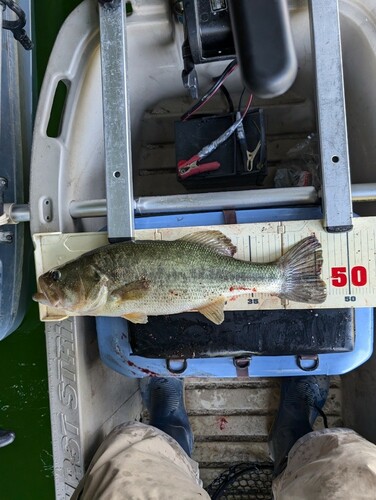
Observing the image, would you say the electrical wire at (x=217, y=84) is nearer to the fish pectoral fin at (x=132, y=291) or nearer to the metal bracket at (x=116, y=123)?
the metal bracket at (x=116, y=123)

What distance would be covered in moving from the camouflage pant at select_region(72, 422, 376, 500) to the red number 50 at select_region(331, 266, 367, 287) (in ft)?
1.38

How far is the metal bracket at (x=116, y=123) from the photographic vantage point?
1.19 meters

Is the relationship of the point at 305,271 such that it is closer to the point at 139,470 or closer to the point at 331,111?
the point at 331,111

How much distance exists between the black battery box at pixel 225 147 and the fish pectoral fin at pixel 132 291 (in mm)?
447

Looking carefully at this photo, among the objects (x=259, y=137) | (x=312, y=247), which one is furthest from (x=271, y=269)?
(x=259, y=137)

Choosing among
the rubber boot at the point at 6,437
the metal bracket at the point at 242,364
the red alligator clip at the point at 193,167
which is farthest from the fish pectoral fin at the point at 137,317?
the rubber boot at the point at 6,437

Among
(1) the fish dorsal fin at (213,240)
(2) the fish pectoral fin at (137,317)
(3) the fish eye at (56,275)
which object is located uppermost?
(1) the fish dorsal fin at (213,240)

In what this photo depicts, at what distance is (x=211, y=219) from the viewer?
1.23 m

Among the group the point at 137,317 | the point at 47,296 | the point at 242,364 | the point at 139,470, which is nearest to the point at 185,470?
the point at 139,470

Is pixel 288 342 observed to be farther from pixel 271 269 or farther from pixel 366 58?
pixel 366 58

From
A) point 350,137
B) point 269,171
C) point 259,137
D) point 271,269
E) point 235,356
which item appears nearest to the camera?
point 271,269

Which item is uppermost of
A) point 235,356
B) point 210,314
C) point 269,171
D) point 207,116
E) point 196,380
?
point 207,116

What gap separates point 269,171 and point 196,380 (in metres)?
0.89

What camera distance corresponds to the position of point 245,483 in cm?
181
